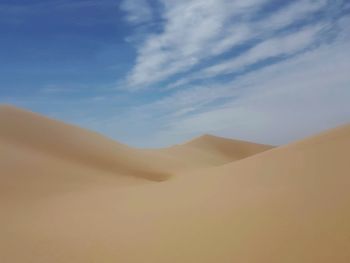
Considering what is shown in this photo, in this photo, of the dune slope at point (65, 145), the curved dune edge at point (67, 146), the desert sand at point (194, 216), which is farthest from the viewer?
the dune slope at point (65, 145)

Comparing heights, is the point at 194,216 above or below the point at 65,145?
below

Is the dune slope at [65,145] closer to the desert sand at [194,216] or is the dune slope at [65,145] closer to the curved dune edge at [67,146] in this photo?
the curved dune edge at [67,146]

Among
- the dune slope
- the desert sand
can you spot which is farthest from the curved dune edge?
the desert sand

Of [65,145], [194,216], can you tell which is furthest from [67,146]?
[194,216]

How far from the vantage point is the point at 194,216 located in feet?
18.5

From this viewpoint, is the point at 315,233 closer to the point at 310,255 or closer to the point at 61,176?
the point at 310,255

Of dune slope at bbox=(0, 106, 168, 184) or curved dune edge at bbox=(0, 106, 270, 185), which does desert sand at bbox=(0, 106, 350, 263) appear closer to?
curved dune edge at bbox=(0, 106, 270, 185)

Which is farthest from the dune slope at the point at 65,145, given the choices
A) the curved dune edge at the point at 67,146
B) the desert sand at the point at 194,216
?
the desert sand at the point at 194,216

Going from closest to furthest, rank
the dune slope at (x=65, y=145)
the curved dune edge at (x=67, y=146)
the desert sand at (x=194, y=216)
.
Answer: the desert sand at (x=194, y=216) < the curved dune edge at (x=67, y=146) < the dune slope at (x=65, y=145)

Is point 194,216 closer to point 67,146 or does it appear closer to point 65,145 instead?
point 67,146

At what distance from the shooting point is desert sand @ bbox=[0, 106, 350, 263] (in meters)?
3.97

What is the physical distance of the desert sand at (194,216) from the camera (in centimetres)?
397

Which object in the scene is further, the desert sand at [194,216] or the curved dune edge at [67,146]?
the curved dune edge at [67,146]

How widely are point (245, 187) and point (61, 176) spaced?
720cm
